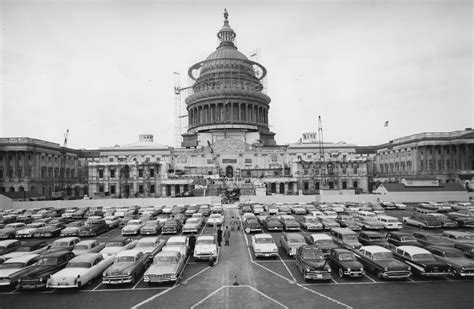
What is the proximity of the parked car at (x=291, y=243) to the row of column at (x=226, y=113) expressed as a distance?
263 ft

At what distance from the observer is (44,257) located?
20219mm

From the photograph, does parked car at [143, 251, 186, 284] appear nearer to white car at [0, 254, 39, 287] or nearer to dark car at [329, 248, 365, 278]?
white car at [0, 254, 39, 287]

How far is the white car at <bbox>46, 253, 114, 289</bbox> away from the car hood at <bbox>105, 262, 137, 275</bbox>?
1.26 meters

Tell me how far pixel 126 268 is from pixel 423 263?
Result: 17.5 metres

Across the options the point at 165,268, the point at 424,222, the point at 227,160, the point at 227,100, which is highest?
the point at 227,100

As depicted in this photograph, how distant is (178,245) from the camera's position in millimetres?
23922

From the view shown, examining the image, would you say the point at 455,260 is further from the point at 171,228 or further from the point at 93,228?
the point at 93,228

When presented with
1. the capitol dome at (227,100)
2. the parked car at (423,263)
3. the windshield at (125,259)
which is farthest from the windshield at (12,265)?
the capitol dome at (227,100)

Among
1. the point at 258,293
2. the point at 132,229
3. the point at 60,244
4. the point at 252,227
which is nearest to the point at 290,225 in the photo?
the point at 252,227

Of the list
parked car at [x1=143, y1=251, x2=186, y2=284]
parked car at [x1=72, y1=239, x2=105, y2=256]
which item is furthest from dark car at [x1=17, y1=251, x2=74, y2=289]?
parked car at [x1=143, y1=251, x2=186, y2=284]

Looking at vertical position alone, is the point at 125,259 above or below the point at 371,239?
above

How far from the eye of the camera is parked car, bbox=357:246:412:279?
61.0ft

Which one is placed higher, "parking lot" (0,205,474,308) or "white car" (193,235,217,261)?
"white car" (193,235,217,261)

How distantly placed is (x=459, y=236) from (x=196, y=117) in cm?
9114
